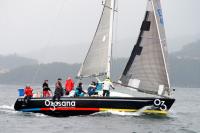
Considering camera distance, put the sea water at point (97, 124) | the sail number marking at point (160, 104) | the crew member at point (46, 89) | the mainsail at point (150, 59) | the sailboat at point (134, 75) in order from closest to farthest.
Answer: the sea water at point (97, 124) → the sailboat at point (134, 75) → the sail number marking at point (160, 104) → the mainsail at point (150, 59) → the crew member at point (46, 89)

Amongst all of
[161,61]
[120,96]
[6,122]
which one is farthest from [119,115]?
[6,122]

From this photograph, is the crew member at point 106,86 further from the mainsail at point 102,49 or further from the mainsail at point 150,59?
the mainsail at point 150,59

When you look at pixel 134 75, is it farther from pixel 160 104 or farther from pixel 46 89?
pixel 46 89

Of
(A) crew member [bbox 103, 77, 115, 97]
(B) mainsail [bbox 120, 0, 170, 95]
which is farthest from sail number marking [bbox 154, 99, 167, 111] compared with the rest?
(A) crew member [bbox 103, 77, 115, 97]

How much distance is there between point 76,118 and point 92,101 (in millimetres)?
1295

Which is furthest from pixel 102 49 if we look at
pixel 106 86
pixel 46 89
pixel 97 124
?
pixel 97 124

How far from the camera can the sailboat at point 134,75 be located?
3200 centimetres

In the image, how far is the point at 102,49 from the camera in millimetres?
34625

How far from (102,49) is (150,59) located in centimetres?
318

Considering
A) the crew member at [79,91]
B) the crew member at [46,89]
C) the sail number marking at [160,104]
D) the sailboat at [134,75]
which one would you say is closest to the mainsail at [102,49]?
the sailboat at [134,75]

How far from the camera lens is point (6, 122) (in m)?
31.3

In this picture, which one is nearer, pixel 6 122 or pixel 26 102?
pixel 6 122

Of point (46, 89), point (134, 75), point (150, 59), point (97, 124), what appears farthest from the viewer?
point (46, 89)

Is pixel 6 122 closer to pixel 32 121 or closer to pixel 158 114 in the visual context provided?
pixel 32 121
